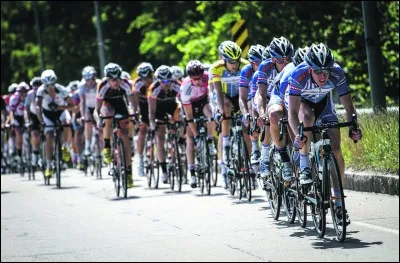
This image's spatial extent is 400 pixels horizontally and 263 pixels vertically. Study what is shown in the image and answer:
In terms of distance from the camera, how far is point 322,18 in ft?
86.9

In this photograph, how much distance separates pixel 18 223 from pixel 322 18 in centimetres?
1265

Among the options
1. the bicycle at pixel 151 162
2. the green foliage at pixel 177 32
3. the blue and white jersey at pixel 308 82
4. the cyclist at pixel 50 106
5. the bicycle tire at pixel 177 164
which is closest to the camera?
the blue and white jersey at pixel 308 82

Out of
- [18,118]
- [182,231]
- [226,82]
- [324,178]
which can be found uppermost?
[226,82]

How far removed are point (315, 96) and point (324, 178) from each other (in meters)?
0.97

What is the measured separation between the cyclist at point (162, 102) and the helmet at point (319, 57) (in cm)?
879

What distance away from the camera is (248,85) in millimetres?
15594

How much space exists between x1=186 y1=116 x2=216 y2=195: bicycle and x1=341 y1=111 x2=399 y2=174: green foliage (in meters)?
1.98

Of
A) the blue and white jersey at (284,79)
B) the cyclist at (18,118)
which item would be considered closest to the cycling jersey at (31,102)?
the cyclist at (18,118)

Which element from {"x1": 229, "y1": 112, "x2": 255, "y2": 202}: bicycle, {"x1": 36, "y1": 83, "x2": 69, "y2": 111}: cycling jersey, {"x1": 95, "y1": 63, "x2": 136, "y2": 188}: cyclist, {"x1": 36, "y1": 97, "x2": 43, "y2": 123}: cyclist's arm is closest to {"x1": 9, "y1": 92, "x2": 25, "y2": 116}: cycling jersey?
{"x1": 36, "y1": 83, "x2": 69, "y2": 111}: cycling jersey

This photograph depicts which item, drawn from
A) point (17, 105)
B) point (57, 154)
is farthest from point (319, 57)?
point (17, 105)

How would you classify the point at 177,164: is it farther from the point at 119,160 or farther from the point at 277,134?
the point at 277,134

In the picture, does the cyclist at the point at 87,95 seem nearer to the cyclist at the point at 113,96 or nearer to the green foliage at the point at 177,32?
the green foliage at the point at 177,32

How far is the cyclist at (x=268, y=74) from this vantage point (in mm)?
13430

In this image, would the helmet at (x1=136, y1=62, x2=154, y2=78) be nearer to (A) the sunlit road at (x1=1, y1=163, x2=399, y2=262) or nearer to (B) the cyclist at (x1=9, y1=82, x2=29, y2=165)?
(A) the sunlit road at (x1=1, y1=163, x2=399, y2=262)
